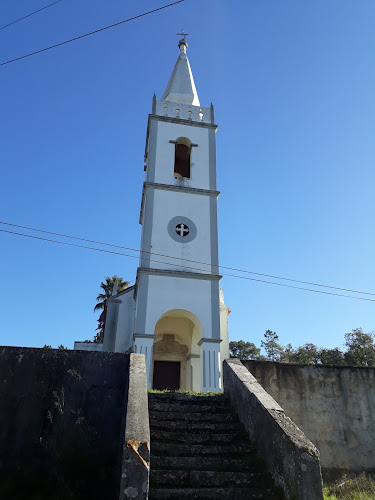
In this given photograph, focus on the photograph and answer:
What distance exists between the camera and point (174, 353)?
16.5 meters

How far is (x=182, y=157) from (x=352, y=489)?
15.3 meters

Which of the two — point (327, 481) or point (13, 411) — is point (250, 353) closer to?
point (327, 481)

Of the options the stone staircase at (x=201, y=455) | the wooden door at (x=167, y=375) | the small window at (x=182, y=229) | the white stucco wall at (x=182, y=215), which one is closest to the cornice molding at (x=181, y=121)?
the white stucco wall at (x=182, y=215)

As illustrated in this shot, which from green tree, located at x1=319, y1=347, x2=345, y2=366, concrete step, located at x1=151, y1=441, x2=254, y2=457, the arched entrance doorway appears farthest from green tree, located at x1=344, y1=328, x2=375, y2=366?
concrete step, located at x1=151, y1=441, x2=254, y2=457

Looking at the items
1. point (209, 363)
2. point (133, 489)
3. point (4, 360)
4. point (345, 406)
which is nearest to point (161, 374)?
point (209, 363)

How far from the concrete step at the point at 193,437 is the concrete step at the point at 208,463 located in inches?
18.1

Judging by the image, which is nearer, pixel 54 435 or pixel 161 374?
pixel 54 435

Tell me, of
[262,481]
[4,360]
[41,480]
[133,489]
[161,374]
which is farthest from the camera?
[161,374]

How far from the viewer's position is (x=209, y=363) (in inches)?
530

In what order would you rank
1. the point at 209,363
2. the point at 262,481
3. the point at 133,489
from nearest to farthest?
the point at 133,489 < the point at 262,481 < the point at 209,363

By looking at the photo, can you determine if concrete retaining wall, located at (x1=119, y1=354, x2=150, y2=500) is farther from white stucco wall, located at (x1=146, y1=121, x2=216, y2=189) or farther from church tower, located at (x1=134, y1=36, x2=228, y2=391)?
white stucco wall, located at (x1=146, y1=121, x2=216, y2=189)

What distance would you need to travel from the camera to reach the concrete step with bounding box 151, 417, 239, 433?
563cm

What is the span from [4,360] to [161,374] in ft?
35.7

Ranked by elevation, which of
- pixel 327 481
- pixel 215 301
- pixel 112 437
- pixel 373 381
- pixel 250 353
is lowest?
pixel 327 481
